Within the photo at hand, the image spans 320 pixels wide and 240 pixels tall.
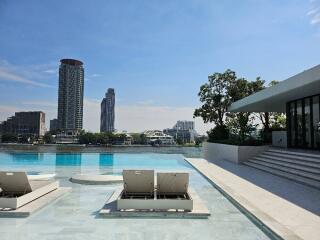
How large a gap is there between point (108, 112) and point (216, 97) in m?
149

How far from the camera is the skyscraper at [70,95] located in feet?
411

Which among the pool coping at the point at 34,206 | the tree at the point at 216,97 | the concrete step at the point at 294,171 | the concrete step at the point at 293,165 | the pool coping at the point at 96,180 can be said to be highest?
the tree at the point at 216,97

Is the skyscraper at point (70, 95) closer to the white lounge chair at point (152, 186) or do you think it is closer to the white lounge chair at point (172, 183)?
the white lounge chair at point (152, 186)

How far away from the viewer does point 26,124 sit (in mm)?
121062

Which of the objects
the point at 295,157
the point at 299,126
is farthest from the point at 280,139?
the point at 295,157

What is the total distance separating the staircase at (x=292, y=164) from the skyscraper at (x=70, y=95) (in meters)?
112

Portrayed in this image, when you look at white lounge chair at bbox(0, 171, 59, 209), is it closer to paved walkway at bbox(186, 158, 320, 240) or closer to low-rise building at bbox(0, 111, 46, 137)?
paved walkway at bbox(186, 158, 320, 240)

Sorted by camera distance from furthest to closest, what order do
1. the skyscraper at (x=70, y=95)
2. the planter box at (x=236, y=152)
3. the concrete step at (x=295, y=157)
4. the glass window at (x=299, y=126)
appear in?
the skyscraper at (x=70, y=95)
the glass window at (x=299, y=126)
the planter box at (x=236, y=152)
the concrete step at (x=295, y=157)

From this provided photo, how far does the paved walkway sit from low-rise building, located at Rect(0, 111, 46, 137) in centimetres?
11332

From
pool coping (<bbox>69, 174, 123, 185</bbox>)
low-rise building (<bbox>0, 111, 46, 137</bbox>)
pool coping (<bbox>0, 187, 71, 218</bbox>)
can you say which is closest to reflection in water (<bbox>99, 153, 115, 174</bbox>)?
pool coping (<bbox>69, 174, 123, 185</bbox>)

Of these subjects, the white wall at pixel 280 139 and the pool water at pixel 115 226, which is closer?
the pool water at pixel 115 226

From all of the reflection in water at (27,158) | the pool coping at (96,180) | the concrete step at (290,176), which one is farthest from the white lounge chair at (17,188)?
the reflection in water at (27,158)

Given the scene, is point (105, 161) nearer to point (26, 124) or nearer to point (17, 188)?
point (17, 188)

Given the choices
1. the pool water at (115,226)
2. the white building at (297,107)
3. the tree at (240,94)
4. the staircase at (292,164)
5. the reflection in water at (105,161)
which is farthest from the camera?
the tree at (240,94)
